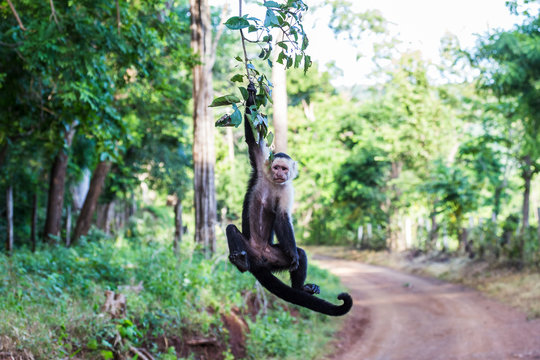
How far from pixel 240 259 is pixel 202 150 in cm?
739

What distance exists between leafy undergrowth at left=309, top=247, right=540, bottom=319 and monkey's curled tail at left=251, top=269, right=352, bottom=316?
9.95 m

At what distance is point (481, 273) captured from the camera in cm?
1688

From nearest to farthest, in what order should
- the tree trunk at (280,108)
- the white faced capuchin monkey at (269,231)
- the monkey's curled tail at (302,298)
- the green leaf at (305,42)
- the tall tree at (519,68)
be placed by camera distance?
the green leaf at (305,42) < the monkey's curled tail at (302,298) < the white faced capuchin monkey at (269,231) < the tree trunk at (280,108) < the tall tree at (519,68)

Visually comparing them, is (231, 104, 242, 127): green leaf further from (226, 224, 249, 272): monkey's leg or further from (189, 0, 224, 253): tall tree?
(189, 0, 224, 253): tall tree

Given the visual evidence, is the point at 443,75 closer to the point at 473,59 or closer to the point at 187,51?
the point at 473,59

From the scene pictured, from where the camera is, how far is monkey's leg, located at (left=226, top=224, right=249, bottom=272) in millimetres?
3587

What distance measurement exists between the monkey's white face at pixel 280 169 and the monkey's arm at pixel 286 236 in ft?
0.92

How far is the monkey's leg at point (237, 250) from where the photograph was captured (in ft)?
11.8

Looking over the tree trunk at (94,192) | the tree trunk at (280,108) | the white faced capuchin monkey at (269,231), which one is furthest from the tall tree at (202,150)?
the white faced capuchin monkey at (269,231)

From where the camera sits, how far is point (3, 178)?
15.1 m

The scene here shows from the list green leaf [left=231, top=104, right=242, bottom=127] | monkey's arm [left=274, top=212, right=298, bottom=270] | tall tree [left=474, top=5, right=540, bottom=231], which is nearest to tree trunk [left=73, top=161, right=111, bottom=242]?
tall tree [left=474, top=5, right=540, bottom=231]

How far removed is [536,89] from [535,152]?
2.11m

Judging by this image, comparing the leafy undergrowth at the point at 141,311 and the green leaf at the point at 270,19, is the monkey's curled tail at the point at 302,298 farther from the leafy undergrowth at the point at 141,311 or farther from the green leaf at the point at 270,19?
the leafy undergrowth at the point at 141,311

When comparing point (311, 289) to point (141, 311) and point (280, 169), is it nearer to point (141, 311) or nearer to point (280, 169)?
point (280, 169)
